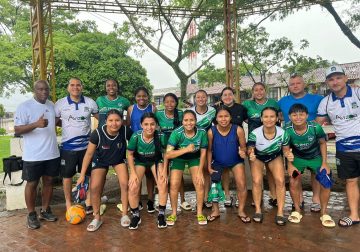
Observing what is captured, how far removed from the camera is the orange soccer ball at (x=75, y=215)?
16.7 ft

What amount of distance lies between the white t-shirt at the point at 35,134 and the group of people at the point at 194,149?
0.01 meters

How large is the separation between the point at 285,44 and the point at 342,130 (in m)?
10.3

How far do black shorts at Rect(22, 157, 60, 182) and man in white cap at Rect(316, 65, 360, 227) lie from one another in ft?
13.4

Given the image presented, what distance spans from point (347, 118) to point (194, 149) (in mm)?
2109

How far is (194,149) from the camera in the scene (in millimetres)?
4879

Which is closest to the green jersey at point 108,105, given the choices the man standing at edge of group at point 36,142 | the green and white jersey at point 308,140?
the man standing at edge of group at point 36,142

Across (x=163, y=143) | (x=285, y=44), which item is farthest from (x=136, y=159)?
(x=285, y=44)

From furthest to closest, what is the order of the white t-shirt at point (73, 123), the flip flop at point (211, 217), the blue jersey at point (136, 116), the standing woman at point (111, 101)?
the standing woman at point (111, 101) → the blue jersey at point (136, 116) → the white t-shirt at point (73, 123) → the flip flop at point (211, 217)

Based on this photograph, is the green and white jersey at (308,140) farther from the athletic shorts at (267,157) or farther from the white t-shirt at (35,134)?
the white t-shirt at (35,134)

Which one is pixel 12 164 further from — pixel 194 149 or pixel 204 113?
pixel 204 113

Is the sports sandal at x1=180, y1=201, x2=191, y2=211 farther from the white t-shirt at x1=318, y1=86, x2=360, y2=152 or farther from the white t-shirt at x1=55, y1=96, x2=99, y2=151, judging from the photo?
the white t-shirt at x1=318, y1=86, x2=360, y2=152

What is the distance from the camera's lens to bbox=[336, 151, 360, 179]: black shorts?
464cm

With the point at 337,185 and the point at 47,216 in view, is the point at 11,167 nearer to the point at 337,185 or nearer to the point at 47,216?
the point at 47,216

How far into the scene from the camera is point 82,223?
5188 millimetres
